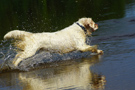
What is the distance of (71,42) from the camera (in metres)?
8.27

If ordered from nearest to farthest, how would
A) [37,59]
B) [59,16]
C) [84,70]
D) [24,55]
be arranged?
[84,70] < [24,55] < [37,59] < [59,16]

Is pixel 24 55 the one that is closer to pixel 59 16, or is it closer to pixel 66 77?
pixel 66 77

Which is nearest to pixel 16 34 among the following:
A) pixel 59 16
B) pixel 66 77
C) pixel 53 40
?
pixel 53 40

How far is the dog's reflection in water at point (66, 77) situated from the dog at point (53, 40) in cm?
40

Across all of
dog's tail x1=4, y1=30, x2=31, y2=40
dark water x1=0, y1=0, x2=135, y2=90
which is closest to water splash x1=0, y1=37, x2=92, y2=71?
dark water x1=0, y1=0, x2=135, y2=90

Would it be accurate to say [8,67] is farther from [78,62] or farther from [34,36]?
[78,62]

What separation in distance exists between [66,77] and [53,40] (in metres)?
1.64

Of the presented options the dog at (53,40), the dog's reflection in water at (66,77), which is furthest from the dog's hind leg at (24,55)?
the dog's reflection in water at (66,77)

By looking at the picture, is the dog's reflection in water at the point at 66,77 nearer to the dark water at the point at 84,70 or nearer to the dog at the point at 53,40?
the dark water at the point at 84,70

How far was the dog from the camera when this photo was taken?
7.69m

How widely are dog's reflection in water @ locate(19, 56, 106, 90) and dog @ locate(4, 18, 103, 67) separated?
397 mm

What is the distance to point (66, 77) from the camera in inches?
259

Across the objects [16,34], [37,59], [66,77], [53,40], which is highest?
[16,34]

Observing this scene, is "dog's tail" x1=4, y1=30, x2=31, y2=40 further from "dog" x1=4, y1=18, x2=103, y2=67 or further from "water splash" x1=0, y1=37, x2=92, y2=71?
"water splash" x1=0, y1=37, x2=92, y2=71
